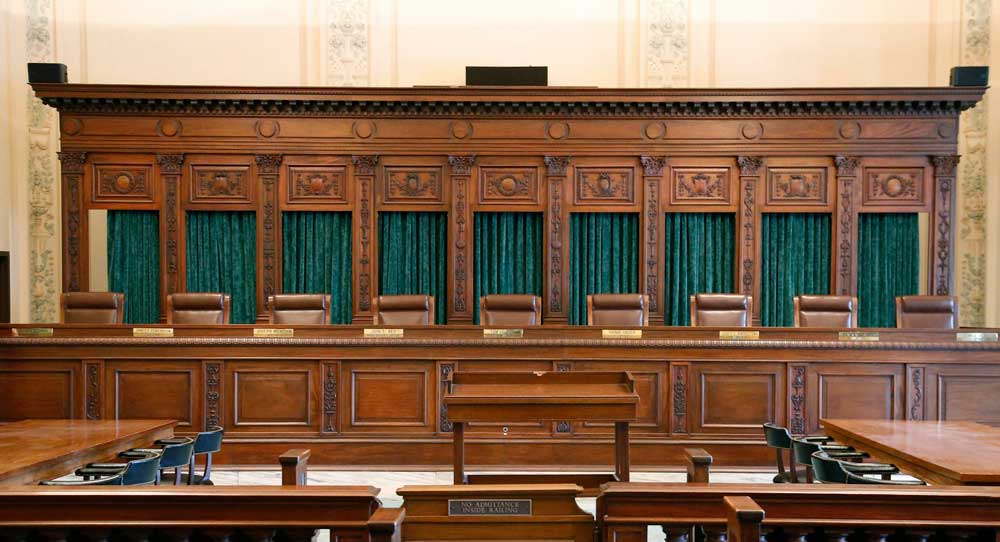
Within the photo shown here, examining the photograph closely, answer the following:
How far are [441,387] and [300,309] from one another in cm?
176

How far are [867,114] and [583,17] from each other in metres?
3.42

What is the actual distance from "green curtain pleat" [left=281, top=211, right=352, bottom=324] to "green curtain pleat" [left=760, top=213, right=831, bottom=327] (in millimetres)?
4535

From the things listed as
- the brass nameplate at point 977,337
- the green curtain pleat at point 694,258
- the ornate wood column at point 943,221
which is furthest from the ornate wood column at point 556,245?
the ornate wood column at point 943,221

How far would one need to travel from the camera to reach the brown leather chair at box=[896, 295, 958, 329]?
6508mm

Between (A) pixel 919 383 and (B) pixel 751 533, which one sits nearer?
(B) pixel 751 533

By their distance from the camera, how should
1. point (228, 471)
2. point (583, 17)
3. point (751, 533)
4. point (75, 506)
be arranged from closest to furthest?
point (751, 533) < point (75, 506) < point (228, 471) < point (583, 17)

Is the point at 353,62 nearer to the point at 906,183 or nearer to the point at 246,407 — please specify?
the point at 246,407

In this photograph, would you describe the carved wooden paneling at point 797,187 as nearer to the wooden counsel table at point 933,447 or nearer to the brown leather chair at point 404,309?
the brown leather chair at point 404,309

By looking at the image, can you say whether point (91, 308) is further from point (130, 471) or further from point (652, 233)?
point (652, 233)

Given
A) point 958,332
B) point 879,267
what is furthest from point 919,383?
point 879,267

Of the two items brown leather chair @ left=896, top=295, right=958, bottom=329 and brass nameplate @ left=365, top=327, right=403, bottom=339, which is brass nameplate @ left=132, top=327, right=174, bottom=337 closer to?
brass nameplate @ left=365, top=327, right=403, bottom=339

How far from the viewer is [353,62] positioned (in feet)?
30.4

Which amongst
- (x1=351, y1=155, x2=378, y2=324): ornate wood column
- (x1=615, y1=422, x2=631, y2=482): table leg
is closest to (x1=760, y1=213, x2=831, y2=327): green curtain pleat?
(x1=351, y1=155, x2=378, y2=324): ornate wood column

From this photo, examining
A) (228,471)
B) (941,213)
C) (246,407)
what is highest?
(941,213)
